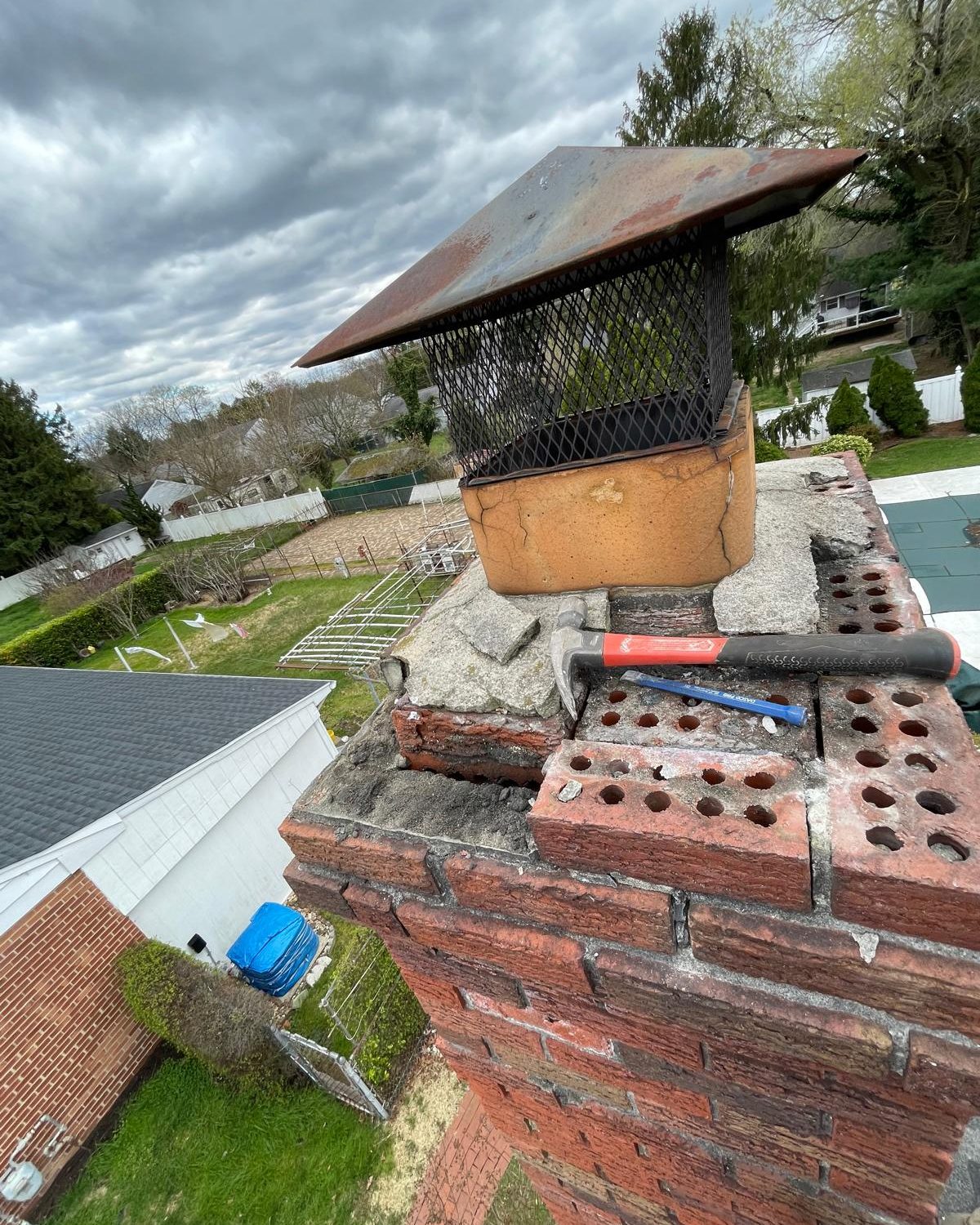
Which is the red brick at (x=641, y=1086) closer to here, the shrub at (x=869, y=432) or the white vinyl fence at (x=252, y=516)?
the shrub at (x=869, y=432)

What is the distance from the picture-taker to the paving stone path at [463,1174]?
5008 mm

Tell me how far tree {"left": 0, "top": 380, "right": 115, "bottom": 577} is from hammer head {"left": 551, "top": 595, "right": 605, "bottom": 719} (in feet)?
149

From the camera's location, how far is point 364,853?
149 cm

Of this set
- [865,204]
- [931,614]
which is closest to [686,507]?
[931,614]

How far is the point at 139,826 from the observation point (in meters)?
7.54

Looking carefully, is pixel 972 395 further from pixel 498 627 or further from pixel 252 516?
pixel 252 516

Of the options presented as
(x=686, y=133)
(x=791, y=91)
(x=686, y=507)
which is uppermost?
(x=791, y=91)

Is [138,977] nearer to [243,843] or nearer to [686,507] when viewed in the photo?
[243,843]

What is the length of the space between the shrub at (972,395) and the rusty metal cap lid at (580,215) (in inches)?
656

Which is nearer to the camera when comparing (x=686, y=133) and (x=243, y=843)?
(x=243, y=843)

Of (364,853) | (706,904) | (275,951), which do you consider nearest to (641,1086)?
(706,904)

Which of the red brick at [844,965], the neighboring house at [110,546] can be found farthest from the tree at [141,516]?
the red brick at [844,965]

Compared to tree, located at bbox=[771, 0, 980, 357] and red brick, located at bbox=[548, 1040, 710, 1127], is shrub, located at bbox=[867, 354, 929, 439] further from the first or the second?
red brick, located at bbox=[548, 1040, 710, 1127]

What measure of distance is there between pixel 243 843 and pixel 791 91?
20.8m
